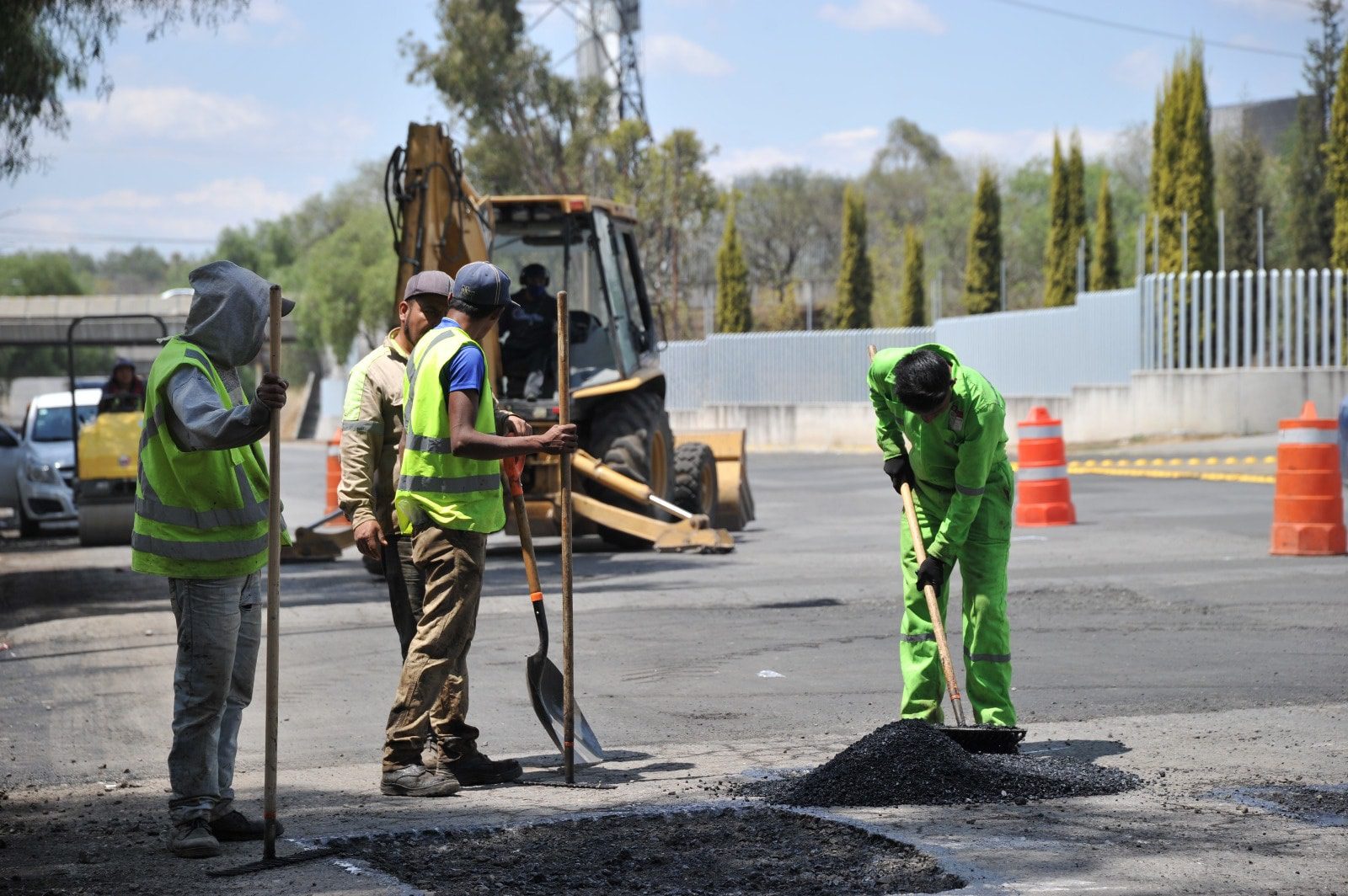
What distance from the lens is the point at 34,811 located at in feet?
20.7

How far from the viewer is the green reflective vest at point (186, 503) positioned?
578cm

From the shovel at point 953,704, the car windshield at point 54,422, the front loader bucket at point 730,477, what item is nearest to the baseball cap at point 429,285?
the shovel at point 953,704

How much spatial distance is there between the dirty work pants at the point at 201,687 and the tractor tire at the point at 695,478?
433 inches

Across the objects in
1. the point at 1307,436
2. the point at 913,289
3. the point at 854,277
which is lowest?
the point at 1307,436

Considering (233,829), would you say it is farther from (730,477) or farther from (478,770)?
(730,477)

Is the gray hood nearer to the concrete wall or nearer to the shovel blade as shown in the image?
the shovel blade

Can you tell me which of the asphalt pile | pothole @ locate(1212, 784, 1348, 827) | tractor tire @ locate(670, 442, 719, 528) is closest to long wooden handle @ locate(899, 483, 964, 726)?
the asphalt pile

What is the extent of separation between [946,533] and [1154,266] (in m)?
28.2

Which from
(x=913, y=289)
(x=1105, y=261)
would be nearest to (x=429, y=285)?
(x=1105, y=261)

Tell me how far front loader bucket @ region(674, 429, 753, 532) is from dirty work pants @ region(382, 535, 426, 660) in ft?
34.7

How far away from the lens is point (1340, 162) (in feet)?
107

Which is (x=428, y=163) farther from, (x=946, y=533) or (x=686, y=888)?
(x=686, y=888)

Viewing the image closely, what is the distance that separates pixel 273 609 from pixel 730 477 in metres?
12.8

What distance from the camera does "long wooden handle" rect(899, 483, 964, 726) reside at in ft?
22.5
